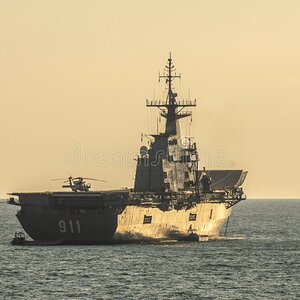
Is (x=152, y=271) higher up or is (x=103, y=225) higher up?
(x=103, y=225)

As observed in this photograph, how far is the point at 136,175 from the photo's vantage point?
10788 centimetres

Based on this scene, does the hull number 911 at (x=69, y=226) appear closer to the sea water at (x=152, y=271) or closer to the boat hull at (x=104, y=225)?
the boat hull at (x=104, y=225)

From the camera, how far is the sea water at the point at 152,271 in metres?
67.3

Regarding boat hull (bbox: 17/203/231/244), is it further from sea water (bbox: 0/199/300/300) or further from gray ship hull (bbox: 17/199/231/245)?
sea water (bbox: 0/199/300/300)

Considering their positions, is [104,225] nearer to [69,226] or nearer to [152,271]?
[69,226]

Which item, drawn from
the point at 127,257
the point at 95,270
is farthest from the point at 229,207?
the point at 95,270

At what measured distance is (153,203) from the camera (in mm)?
99500

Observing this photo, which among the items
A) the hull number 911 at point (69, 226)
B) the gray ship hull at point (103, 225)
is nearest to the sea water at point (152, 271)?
the gray ship hull at point (103, 225)

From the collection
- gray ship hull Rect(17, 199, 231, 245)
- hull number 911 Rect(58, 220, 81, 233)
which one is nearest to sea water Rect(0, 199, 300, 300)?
gray ship hull Rect(17, 199, 231, 245)

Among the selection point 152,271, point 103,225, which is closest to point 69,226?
point 103,225

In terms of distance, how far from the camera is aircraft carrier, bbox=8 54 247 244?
9512 cm

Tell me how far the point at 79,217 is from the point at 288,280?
24.8 metres

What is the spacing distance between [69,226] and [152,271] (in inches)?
743

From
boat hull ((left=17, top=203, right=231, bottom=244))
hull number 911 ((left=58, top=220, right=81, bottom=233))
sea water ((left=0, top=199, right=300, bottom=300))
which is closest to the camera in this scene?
sea water ((left=0, top=199, right=300, bottom=300))
